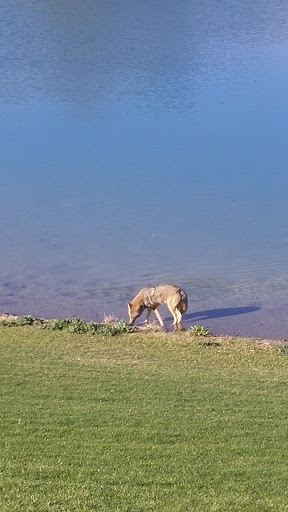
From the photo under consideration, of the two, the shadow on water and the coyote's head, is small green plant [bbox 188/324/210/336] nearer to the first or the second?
the coyote's head

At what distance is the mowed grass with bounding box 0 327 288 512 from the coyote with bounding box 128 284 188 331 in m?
2.74

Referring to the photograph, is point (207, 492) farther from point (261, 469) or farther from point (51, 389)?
point (51, 389)

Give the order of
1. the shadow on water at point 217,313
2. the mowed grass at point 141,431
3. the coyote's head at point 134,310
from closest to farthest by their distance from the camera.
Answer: the mowed grass at point 141,431 < the coyote's head at point 134,310 < the shadow on water at point 217,313

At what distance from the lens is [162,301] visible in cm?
1916

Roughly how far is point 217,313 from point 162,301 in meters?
1.83

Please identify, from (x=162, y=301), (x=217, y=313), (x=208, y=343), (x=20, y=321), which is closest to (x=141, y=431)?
(x=208, y=343)

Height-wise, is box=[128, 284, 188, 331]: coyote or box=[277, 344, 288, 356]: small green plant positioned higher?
box=[128, 284, 188, 331]: coyote

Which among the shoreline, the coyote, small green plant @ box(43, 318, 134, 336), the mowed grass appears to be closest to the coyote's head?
the coyote

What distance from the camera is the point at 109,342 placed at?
17188mm

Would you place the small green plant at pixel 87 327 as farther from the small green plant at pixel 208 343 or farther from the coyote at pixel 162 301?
the small green plant at pixel 208 343

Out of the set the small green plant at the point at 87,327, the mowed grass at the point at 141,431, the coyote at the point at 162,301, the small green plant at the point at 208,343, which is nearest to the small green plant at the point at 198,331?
the small green plant at the point at 208,343

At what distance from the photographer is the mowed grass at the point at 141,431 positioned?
8609 mm

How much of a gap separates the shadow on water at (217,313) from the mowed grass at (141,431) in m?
3.90

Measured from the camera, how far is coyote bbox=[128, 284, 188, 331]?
62.3 ft
